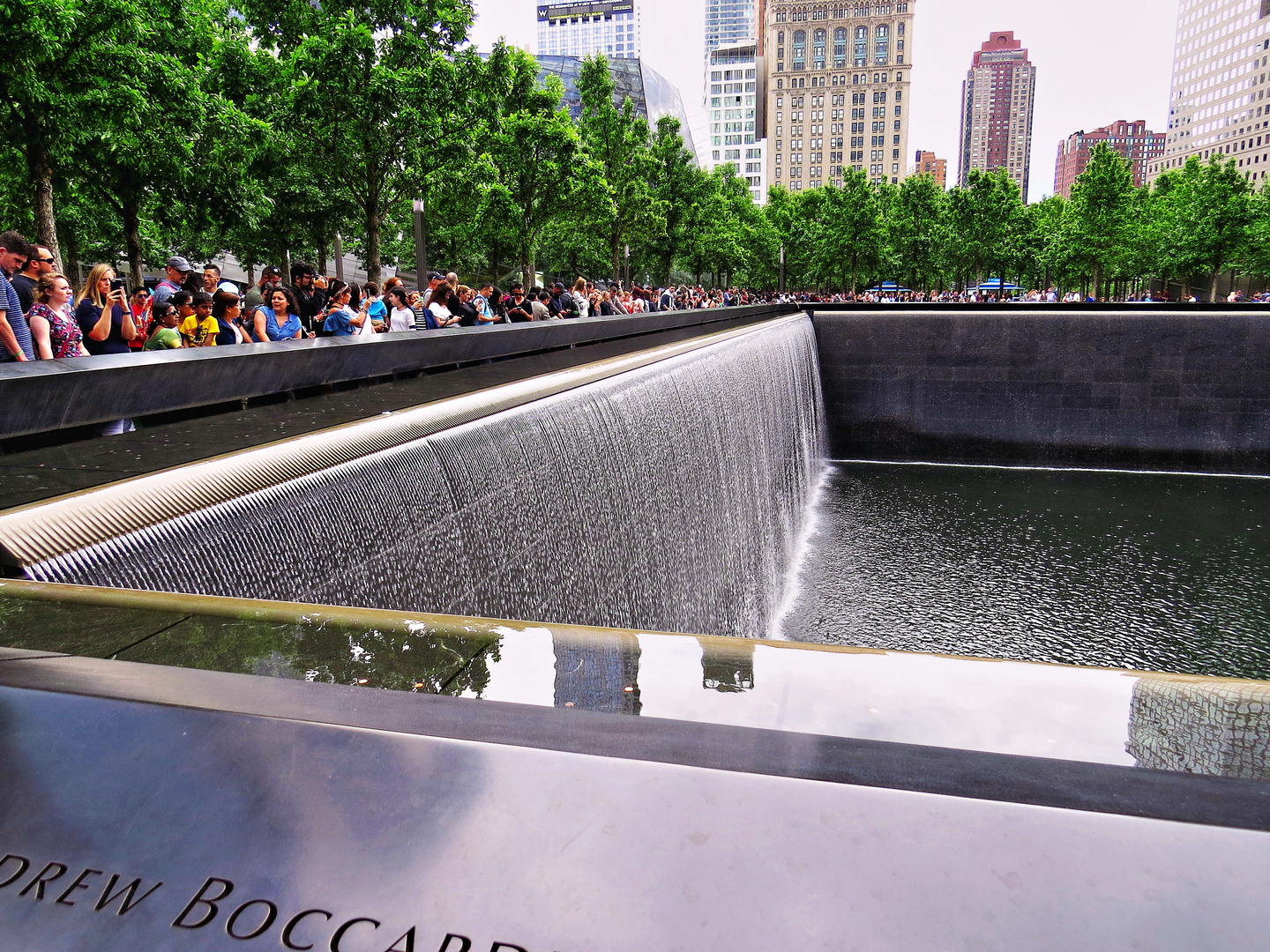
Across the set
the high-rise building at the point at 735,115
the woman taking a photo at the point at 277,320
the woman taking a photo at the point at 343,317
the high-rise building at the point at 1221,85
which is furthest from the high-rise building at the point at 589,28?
the woman taking a photo at the point at 277,320

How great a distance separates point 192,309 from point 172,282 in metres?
1.44

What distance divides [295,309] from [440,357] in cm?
198

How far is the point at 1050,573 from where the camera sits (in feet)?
30.1

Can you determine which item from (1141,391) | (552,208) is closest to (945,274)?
(552,208)

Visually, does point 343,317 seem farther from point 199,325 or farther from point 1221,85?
point 1221,85

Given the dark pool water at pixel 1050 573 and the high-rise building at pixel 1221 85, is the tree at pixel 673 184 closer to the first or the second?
the dark pool water at pixel 1050 573

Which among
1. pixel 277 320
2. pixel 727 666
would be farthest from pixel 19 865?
pixel 277 320

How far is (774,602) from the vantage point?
8227mm

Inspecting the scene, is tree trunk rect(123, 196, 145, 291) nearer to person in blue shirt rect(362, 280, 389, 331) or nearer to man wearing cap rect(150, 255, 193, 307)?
person in blue shirt rect(362, 280, 389, 331)

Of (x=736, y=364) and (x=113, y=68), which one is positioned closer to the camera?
(x=736, y=364)

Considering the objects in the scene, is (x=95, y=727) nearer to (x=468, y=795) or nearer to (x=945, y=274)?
(x=468, y=795)

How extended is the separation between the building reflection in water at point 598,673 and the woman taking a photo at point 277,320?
618cm

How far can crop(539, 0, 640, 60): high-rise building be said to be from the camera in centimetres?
17662

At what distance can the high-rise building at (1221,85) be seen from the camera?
96.3 metres
